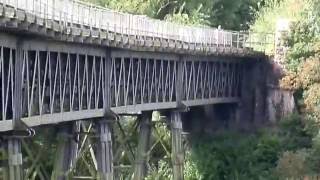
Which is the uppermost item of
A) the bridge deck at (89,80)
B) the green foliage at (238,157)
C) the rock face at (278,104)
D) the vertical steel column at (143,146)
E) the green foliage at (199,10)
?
the green foliage at (199,10)

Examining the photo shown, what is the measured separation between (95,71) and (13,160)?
738 centimetres

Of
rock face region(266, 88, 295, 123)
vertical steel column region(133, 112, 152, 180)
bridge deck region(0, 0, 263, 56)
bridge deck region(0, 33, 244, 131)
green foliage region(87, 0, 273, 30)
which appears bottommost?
vertical steel column region(133, 112, 152, 180)

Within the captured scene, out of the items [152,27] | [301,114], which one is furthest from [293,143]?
[152,27]

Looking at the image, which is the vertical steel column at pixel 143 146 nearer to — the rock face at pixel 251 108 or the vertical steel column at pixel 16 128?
the rock face at pixel 251 108

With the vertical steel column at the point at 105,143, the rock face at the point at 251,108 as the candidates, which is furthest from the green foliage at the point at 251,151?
the vertical steel column at the point at 105,143

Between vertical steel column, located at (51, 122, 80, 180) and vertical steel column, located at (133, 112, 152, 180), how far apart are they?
5953 millimetres

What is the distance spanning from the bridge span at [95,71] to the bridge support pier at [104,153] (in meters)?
0.03

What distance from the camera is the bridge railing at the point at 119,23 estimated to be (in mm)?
23823

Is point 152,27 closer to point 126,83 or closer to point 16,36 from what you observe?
point 126,83

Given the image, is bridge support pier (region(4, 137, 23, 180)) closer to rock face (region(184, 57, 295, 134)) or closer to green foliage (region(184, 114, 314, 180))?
green foliage (region(184, 114, 314, 180))

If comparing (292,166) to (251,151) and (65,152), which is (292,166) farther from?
(65,152)

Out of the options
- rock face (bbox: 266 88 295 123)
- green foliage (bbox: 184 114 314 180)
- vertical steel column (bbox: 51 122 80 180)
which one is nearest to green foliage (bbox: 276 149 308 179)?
green foliage (bbox: 184 114 314 180)

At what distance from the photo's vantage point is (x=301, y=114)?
41906 millimetres

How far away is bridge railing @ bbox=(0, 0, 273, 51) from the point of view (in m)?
23.8
